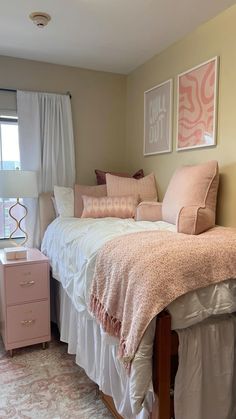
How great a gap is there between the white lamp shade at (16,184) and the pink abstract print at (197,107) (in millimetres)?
1240

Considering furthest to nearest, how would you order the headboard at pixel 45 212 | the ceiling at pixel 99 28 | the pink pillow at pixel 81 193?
the headboard at pixel 45 212
the pink pillow at pixel 81 193
the ceiling at pixel 99 28

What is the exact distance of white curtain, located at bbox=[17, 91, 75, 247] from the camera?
2.86 metres

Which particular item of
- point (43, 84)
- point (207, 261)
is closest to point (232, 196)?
point (207, 261)

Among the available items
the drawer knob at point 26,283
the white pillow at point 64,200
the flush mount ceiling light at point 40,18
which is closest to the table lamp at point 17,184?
the white pillow at point 64,200

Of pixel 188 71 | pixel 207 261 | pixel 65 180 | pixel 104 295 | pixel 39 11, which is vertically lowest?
pixel 104 295

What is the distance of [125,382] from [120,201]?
4.86 ft

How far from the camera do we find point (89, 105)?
315 centimetres

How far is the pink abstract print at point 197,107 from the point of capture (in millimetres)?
2180

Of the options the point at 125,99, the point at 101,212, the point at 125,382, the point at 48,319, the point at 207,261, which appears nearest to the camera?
the point at 207,261

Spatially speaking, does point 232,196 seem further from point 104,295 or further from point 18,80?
point 18,80

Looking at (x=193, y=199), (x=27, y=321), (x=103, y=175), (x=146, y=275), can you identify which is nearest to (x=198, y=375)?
(x=146, y=275)

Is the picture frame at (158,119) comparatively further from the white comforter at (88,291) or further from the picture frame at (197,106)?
the white comforter at (88,291)

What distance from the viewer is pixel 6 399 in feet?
5.83

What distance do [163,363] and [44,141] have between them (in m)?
2.28
